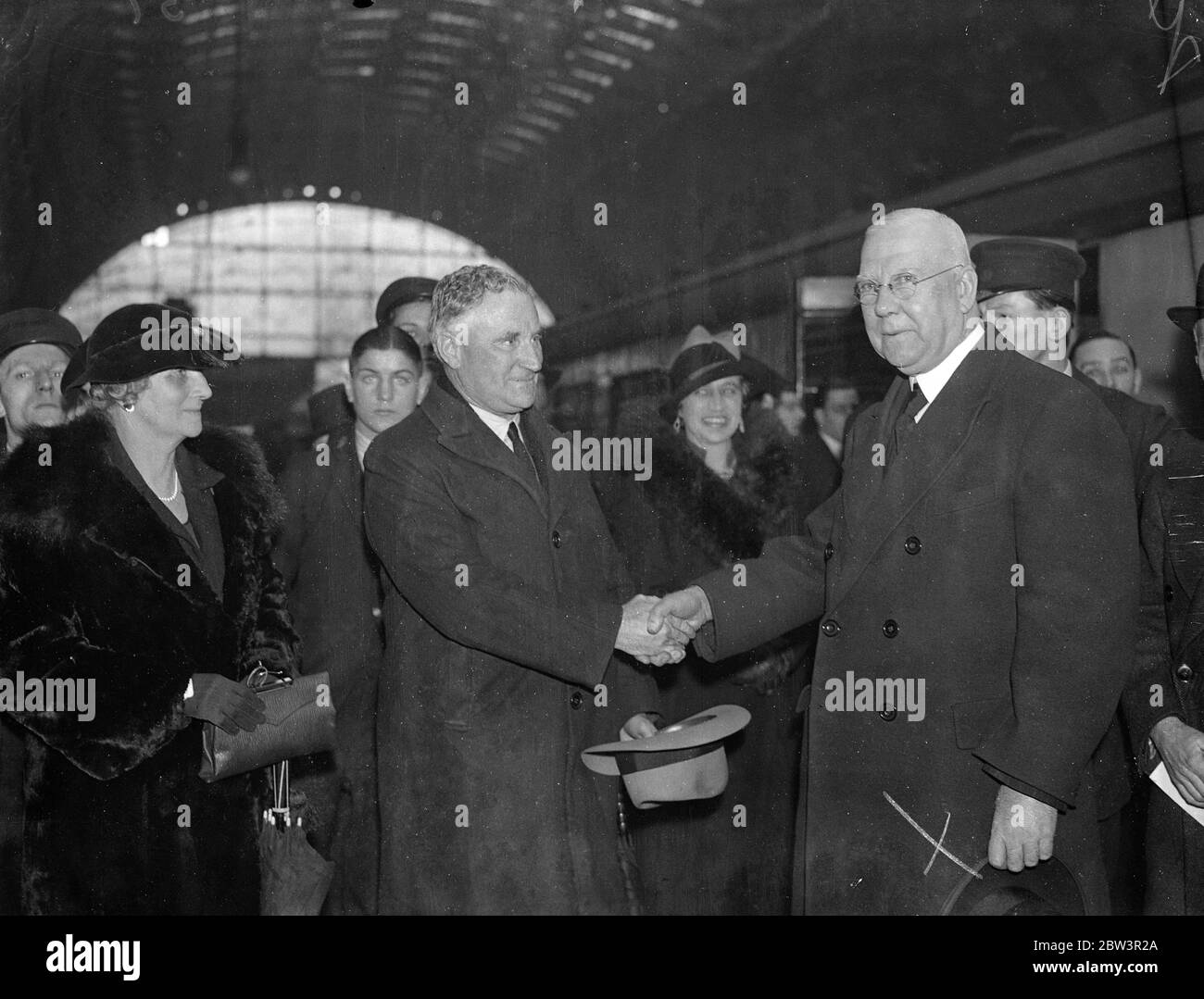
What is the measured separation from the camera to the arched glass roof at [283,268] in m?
3.97

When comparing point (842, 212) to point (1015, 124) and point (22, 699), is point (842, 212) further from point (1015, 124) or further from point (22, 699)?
point (22, 699)

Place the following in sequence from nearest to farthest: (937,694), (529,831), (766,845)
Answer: (937,694), (529,831), (766,845)

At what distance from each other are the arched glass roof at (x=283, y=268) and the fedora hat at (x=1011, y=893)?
2.20 m

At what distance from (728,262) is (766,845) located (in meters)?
1.97

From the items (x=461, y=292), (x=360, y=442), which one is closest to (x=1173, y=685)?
(x=461, y=292)

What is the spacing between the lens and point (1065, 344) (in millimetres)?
4023

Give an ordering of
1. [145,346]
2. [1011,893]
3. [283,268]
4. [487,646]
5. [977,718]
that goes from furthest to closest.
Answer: [283,268]
[145,346]
[487,646]
[1011,893]
[977,718]

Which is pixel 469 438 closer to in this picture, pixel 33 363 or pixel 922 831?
pixel 33 363

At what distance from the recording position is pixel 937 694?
11.4 ft

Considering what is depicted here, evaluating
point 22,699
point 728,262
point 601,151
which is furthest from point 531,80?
point 22,699

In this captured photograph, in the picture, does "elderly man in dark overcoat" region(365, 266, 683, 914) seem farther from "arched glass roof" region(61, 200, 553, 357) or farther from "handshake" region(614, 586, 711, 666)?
"arched glass roof" region(61, 200, 553, 357)

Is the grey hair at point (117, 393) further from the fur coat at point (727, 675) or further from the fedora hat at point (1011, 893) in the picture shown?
the fedora hat at point (1011, 893)

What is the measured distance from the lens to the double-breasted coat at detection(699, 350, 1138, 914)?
320 centimetres

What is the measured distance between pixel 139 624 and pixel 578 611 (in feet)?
4.54
